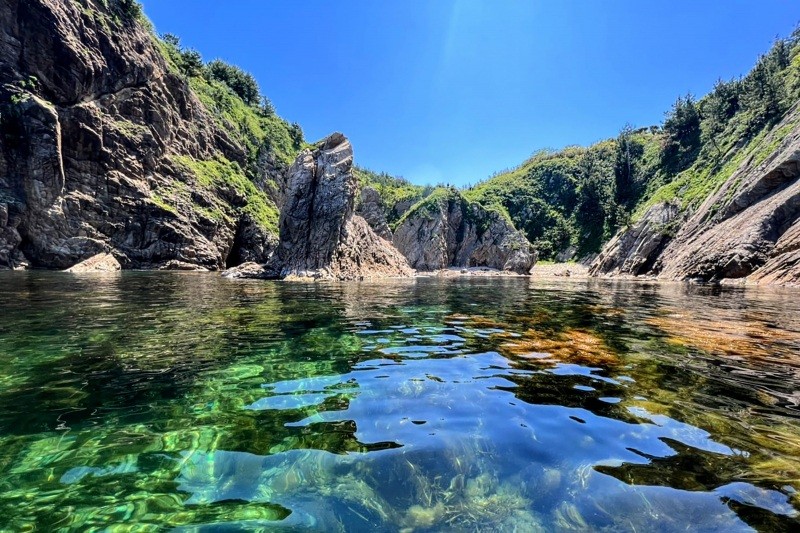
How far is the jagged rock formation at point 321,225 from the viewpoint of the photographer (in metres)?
46.8

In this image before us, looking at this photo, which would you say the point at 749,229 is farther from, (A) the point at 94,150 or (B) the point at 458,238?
(A) the point at 94,150

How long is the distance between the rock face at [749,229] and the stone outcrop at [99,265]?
80.8 metres

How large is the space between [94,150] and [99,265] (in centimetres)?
1931

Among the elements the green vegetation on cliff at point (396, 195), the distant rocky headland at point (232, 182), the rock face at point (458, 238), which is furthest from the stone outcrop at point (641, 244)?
the green vegetation on cliff at point (396, 195)

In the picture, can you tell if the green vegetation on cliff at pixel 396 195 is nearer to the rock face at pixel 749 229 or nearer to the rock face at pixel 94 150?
the rock face at pixel 94 150

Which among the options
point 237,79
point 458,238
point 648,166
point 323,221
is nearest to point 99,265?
point 323,221

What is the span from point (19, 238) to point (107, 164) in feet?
55.9

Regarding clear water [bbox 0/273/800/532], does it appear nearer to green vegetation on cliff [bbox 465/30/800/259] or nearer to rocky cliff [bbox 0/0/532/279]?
rocky cliff [bbox 0/0/532/279]

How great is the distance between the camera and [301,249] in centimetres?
4794

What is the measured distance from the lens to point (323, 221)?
159ft

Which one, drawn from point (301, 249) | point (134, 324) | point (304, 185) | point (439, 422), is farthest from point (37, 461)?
point (304, 185)

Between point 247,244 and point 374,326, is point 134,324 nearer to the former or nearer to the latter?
point 374,326

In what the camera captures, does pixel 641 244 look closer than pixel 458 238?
Yes

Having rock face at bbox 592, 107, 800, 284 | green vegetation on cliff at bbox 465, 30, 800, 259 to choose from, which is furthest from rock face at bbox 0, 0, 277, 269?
green vegetation on cliff at bbox 465, 30, 800, 259
